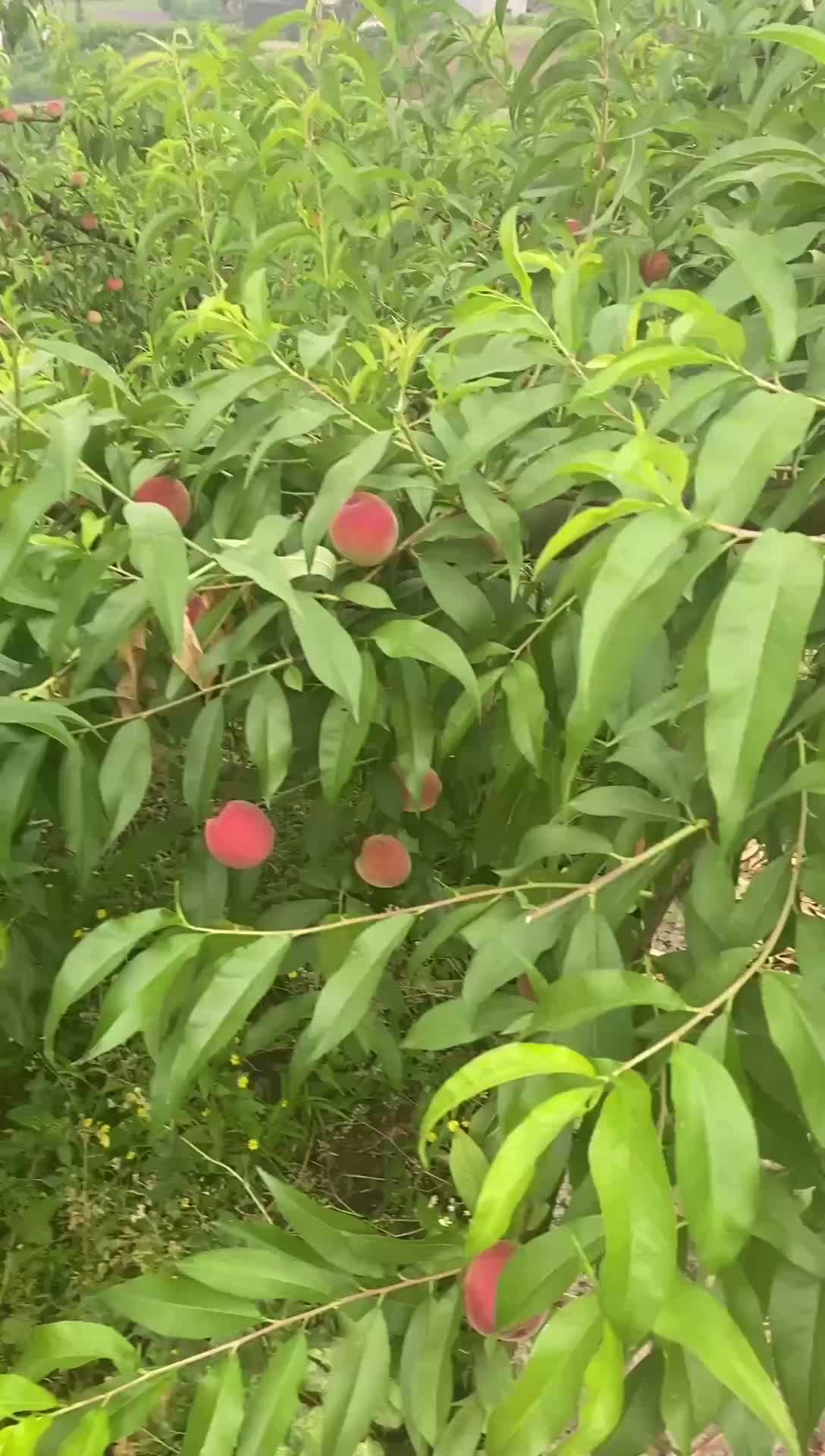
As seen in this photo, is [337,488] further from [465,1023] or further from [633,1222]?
[633,1222]

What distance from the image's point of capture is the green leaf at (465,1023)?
598 millimetres

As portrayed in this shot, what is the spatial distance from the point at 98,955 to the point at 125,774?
166 millimetres

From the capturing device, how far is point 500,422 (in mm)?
641

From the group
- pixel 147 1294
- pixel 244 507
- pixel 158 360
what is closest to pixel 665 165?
pixel 158 360

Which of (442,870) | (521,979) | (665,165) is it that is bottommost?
(442,870)

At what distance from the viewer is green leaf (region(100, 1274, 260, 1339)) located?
0.59 m

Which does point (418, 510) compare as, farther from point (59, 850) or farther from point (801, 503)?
point (59, 850)

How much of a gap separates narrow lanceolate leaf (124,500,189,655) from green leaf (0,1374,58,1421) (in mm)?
403


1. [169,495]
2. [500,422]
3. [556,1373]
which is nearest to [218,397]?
[169,495]

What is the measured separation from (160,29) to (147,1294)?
8.34 feet

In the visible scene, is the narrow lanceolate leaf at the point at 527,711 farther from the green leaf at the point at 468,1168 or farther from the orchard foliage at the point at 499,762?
the green leaf at the point at 468,1168

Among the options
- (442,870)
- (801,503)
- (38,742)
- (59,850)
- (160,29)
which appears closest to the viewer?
(801,503)

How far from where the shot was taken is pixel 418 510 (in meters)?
0.72

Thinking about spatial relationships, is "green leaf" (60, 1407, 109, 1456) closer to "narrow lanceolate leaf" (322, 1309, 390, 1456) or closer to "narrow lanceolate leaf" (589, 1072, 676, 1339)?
"narrow lanceolate leaf" (322, 1309, 390, 1456)
